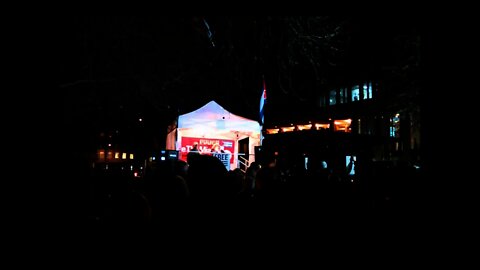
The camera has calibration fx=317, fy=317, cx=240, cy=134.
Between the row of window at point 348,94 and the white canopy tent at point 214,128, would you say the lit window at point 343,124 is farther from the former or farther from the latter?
the white canopy tent at point 214,128

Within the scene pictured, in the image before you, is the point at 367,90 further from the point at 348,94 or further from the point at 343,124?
the point at 343,124

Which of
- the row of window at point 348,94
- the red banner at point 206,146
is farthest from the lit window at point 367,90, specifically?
the red banner at point 206,146

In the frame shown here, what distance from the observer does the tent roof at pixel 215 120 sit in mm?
10969

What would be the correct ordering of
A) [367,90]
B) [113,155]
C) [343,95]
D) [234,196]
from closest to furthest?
[234,196]
[113,155]
[367,90]
[343,95]

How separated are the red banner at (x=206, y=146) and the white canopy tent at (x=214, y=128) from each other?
88 mm

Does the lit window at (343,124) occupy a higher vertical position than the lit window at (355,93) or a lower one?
lower

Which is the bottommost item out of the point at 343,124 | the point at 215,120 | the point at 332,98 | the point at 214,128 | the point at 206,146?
the point at 206,146

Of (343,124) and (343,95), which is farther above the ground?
(343,95)

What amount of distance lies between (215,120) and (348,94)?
15.9 meters

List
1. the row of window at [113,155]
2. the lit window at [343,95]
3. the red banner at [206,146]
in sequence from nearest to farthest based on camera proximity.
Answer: the row of window at [113,155] < the red banner at [206,146] < the lit window at [343,95]

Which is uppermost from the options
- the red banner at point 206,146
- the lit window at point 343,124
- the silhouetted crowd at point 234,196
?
the lit window at point 343,124

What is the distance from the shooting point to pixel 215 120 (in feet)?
38.2

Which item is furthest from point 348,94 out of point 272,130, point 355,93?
point 272,130

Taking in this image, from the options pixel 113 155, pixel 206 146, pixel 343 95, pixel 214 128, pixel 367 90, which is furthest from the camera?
pixel 343 95
